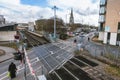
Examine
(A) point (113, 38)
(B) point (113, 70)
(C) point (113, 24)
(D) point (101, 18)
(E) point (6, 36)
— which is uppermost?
(D) point (101, 18)

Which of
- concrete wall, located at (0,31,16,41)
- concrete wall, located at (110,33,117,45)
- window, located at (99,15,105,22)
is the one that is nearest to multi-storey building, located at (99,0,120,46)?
concrete wall, located at (110,33,117,45)

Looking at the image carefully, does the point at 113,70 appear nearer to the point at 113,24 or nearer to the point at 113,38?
the point at 113,38

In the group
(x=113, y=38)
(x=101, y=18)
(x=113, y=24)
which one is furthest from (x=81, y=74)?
(x=101, y=18)

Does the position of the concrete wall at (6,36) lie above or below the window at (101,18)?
below

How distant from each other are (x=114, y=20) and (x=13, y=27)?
106 ft

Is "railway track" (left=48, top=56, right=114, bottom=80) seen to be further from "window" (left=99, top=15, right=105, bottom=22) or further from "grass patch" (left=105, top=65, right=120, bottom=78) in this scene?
"window" (left=99, top=15, right=105, bottom=22)

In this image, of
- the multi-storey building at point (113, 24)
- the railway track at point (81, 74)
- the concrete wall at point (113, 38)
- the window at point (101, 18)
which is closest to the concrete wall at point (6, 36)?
the multi-storey building at point (113, 24)

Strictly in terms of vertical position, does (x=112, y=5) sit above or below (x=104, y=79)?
above

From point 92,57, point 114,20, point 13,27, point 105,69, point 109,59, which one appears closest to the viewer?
point 105,69

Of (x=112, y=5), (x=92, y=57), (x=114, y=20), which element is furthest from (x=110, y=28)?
(x=92, y=57)

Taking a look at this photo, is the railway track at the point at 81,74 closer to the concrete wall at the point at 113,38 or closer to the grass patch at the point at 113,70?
the grass patch at the point at 113,70

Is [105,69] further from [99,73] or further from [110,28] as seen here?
[110,28]

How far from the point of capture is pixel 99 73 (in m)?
13.1

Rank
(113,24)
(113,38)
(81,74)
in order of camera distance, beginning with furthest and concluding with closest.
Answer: (113,38) < (113,24) < (81,74)
